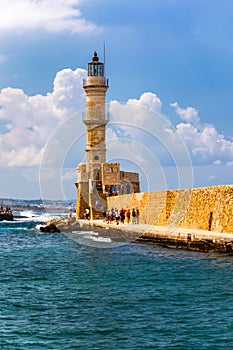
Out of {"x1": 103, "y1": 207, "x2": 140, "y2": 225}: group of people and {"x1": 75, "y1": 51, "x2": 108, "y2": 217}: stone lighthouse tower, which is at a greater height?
{"x1": 75, "y1": 51, "x2": 108, "y2": 217}: stone lighthouse tower

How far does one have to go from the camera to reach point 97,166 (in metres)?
38.3

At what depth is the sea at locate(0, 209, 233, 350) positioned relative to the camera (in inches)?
340

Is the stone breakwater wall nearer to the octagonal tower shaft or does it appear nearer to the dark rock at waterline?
the octagonal tower shaft

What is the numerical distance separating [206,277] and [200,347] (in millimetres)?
5230

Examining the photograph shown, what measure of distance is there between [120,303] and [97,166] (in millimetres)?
27483

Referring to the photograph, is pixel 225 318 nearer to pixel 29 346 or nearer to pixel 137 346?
pixel 137 346

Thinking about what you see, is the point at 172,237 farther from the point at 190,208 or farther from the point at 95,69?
the point at 95,69

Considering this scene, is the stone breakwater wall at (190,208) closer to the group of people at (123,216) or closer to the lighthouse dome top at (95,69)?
the group of people at (123,216)

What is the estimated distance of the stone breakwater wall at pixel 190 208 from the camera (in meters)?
19.5

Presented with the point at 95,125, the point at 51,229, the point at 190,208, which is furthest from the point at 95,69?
the point at 190,208

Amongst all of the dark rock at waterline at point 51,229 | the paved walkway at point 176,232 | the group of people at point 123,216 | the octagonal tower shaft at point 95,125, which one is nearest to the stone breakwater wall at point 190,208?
the group of people at point 123,216

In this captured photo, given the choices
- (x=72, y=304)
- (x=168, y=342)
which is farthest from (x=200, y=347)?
(x=72, y=304)

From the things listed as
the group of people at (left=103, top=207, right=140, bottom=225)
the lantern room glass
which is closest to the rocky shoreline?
the group of people at (left=103, top=207, right=140, bottom=225)

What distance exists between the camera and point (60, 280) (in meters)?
14.1
